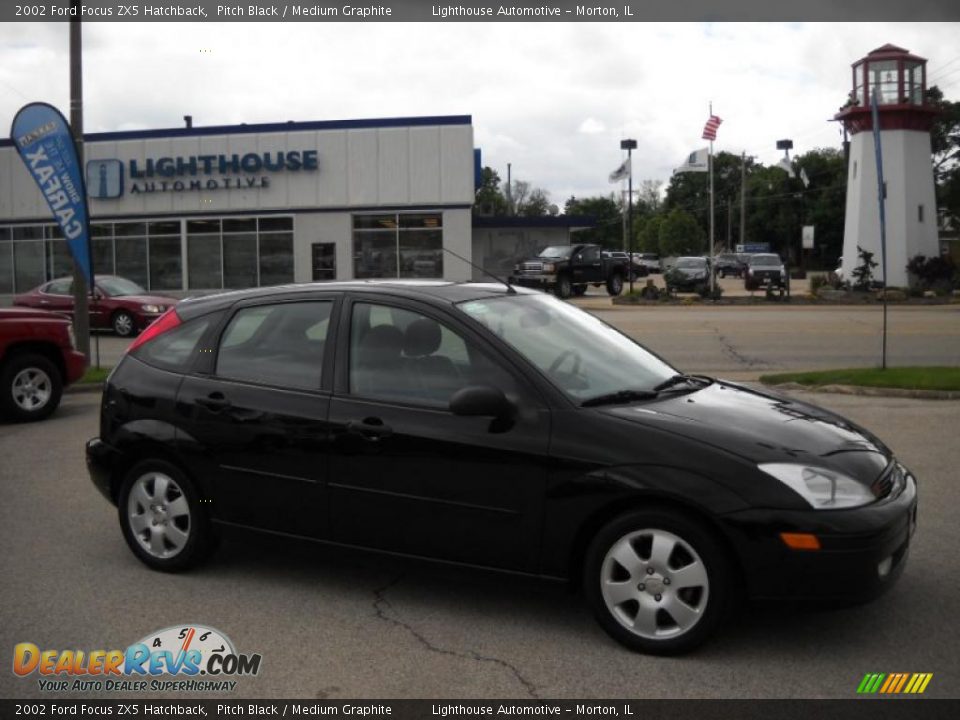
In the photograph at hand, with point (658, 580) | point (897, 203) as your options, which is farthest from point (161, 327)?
point (897, 203)

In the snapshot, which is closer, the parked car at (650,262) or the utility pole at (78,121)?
the utility pole at (78,121)

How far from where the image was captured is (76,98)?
51.1 ft

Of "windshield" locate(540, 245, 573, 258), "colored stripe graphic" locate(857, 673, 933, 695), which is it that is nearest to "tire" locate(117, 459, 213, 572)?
"colored stripe graphic" locate(857, 673, 933, 695)

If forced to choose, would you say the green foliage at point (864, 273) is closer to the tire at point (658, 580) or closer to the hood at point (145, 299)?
the hood at point (145, 299)

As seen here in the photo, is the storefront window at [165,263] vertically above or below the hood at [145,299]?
above

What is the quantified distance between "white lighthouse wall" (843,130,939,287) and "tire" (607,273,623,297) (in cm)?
899

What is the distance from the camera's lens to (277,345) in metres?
5.40

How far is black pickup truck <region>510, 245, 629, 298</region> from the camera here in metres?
35.5

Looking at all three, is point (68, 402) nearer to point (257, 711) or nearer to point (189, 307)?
point (189, 307)

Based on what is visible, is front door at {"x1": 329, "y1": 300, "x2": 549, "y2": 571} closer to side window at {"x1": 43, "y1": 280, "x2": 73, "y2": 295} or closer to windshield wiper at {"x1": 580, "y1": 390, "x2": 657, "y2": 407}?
windshield wiper at {"x1": 580, "y1": 390, "x2": 657, "y2": 407}

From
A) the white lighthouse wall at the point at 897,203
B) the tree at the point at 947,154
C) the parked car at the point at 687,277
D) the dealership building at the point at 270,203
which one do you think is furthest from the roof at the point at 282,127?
→ the tree at the point at 947,154

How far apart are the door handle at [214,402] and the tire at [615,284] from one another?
3343 centimetres

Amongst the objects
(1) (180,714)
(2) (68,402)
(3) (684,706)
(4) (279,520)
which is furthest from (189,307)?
(2) (68,402)

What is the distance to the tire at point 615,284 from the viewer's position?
38469 millimetres
